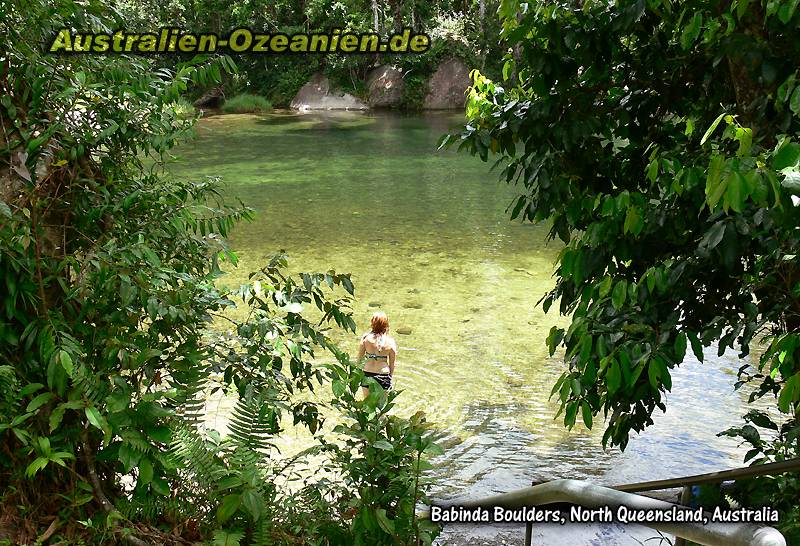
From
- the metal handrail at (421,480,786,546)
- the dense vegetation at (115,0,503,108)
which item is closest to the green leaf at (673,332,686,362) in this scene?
the metal handrail at (421,480,786,546)

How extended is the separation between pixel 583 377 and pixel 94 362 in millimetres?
→ 1985

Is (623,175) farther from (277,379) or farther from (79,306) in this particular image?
(79,306)

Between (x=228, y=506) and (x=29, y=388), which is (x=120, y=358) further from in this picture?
(x=228, y=506)

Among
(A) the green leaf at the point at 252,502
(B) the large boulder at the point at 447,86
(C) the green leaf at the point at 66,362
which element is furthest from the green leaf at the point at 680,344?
(B) the large boulder at the point at 447,86

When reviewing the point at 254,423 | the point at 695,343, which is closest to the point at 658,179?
the point at 695,343

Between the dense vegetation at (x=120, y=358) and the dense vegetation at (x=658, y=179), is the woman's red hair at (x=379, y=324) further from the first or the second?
the dense vegetation at (x=658, y=179)

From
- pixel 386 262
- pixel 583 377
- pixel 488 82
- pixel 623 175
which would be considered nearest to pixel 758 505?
pixel 583 377

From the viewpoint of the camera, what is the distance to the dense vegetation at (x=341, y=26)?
1310 inches

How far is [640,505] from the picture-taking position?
1.72 meters

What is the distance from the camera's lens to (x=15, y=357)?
3.00 m

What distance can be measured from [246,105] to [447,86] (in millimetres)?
9124

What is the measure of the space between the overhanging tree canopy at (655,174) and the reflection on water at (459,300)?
2738 mm

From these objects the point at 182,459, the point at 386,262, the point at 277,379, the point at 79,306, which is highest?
the point at 79,306

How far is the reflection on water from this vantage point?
5949 mm
